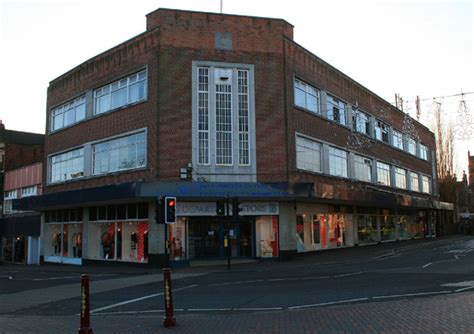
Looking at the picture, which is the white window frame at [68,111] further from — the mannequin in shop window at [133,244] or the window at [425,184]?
the window at [425,184]

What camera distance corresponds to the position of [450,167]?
59.0m

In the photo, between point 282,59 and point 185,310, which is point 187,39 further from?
point 185,310

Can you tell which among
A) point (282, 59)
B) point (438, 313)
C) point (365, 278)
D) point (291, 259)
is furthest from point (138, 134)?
point (438, 313)

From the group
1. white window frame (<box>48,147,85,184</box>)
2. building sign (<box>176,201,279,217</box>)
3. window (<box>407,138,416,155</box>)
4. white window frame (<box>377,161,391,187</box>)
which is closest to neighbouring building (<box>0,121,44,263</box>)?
white window frame (<box>48,147,85,184</box>)

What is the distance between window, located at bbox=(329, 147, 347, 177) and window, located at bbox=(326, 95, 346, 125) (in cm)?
213

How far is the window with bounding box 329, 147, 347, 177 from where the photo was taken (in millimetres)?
31719

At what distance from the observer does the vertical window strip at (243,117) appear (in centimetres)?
2577

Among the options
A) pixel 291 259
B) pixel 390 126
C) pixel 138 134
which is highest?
pixel 390 126

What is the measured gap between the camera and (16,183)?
40.3 meters

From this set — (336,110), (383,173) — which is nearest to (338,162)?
(336,110)

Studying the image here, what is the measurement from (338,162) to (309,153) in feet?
14.7

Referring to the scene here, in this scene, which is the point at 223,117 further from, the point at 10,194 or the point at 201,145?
the point at 10,194

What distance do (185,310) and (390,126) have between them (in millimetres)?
35294

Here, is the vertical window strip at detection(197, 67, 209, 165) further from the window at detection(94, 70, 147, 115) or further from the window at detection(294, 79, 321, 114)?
the window at detection(294, 79, 321, 114)
